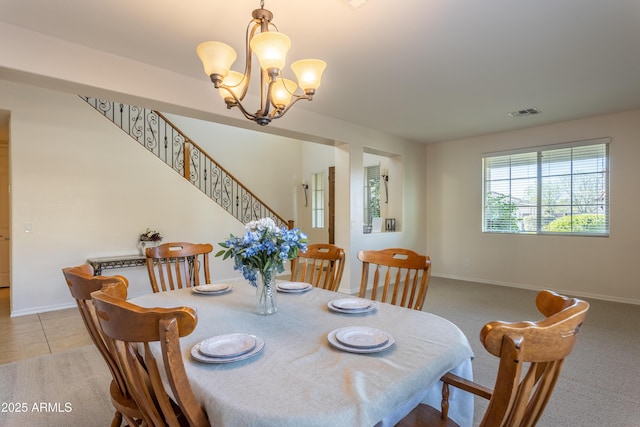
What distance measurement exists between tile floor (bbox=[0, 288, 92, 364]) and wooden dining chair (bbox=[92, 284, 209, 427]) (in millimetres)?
2786

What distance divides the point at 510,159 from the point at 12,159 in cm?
721

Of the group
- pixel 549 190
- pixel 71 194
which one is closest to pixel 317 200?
pixel 549 190

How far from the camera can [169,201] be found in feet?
16.9

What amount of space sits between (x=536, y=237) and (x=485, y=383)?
382 centimetres

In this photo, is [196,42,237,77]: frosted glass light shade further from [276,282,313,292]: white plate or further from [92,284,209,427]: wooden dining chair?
[92,284,209,427]: wooden dining chair

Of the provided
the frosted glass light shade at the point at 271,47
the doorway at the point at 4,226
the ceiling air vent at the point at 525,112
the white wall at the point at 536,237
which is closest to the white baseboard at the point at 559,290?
the white wall at the point at 536,237

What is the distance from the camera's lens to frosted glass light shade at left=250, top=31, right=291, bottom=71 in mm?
1772

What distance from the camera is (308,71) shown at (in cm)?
207

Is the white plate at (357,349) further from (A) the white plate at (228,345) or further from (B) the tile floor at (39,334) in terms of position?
(B) the tile floor at (39,334)

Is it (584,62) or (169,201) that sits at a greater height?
(584,62)

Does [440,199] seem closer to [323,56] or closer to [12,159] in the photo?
[323,56]

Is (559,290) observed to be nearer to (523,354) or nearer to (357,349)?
(357,349)

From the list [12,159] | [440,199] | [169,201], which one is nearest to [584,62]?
[440,199]

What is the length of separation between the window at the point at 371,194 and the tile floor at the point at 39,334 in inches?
203
